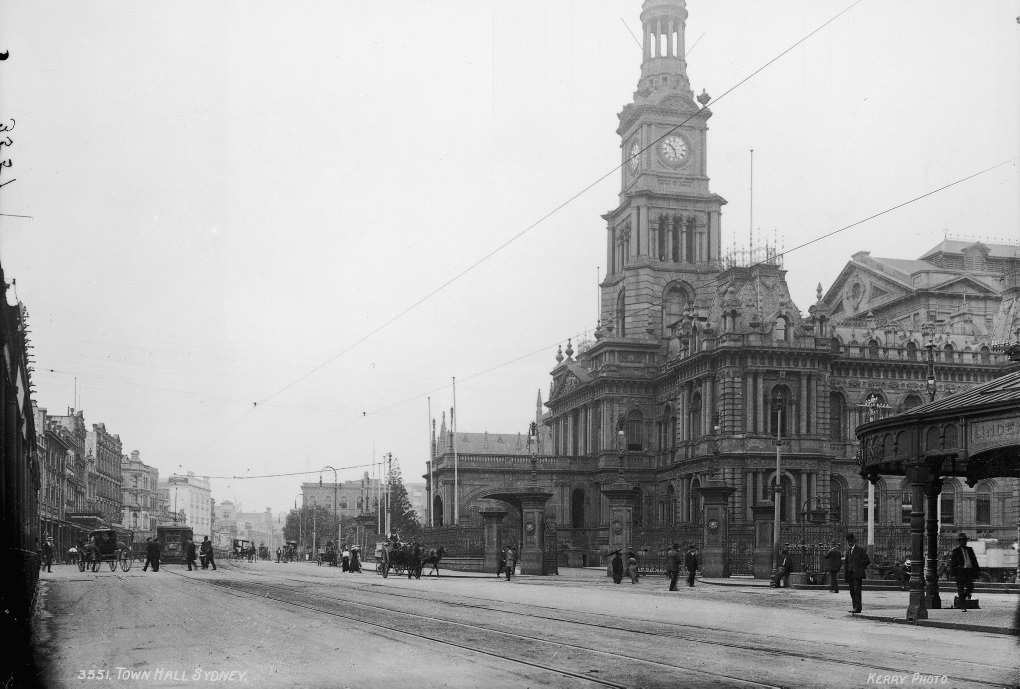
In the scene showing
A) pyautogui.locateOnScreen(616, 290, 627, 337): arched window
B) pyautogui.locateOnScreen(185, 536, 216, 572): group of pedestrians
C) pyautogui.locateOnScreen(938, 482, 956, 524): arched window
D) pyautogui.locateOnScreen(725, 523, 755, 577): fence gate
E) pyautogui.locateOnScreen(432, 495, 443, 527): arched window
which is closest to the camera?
pyautogui.locateOnScreen(725, 523, 755, 577): fence gate

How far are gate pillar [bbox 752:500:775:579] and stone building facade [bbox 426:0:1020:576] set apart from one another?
447 inches

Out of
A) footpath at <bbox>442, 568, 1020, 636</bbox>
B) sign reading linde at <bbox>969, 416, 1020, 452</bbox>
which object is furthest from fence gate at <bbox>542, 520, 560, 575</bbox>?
sign reading linde at <bbox>969, 416, 1020, 452</bbox>

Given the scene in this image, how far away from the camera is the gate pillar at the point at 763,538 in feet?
132

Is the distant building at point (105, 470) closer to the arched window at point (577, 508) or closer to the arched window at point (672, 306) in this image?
the arched window at point (577, 508)

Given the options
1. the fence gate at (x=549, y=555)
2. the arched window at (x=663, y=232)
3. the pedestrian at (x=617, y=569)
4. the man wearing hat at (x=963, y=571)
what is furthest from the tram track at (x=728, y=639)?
the arched window at (x=663, y=232)

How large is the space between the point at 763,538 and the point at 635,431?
3288 cm

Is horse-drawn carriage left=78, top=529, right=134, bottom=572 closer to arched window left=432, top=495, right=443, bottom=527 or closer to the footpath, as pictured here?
the footpath

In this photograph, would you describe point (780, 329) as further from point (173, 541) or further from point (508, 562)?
point (173, 541)

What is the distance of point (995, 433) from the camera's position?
1853 centimetres

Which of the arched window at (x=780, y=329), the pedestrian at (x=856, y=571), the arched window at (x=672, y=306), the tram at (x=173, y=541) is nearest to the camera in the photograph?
the pedestrian at (x=856, y=571)

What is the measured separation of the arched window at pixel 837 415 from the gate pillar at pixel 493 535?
79.0ft

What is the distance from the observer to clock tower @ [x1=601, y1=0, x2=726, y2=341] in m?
75.9

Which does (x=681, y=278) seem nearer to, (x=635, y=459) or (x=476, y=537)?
(x=635, y=459)

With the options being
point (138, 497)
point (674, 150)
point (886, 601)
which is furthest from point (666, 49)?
point (138, 497)
